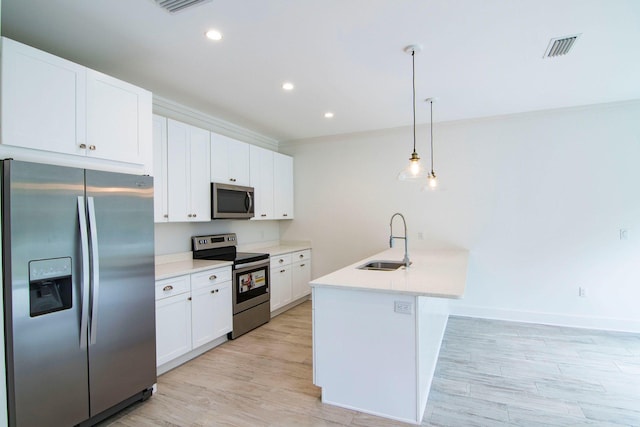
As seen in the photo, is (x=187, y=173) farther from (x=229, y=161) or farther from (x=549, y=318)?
(x=549, y=318)

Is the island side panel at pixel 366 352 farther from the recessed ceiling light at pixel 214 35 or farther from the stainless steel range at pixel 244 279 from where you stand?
the recessed ceiling light at pixel 214 35

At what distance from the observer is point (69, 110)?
2.14 m

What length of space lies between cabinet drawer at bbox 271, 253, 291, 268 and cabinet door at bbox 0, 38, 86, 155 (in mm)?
2675

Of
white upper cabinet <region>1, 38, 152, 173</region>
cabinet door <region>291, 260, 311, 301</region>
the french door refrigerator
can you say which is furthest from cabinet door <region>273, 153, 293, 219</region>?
the french door refrigerator

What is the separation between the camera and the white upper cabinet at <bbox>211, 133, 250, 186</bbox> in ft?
12.8

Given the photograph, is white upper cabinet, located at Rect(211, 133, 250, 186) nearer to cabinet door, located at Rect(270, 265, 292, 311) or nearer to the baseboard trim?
cabinet door, located at Rect(270, 265, 292, 311)

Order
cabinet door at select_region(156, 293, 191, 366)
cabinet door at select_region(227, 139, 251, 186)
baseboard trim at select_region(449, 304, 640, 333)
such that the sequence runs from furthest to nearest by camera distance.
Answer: cabinet door at select_region(227, 139, 251, 186), baseboard trim at select_region(449, 304, 640, 333), cabinet door at select_region(156, 293, 191, 366)

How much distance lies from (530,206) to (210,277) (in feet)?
13.0

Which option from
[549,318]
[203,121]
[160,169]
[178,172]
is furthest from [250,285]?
[549,318]

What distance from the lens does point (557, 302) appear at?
163 inches

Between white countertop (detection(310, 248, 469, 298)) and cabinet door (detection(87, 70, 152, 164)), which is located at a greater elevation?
cabinet door (detection(87, 70, 152, 164))

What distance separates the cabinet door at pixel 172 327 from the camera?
285 cm

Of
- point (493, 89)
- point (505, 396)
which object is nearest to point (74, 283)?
point (505, 396)

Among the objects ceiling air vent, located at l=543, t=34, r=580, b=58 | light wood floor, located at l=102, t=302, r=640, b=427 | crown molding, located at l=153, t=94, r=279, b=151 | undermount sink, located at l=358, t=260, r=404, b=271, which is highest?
ceiling air vent, located at l=543, t=34, r=580, b=58
